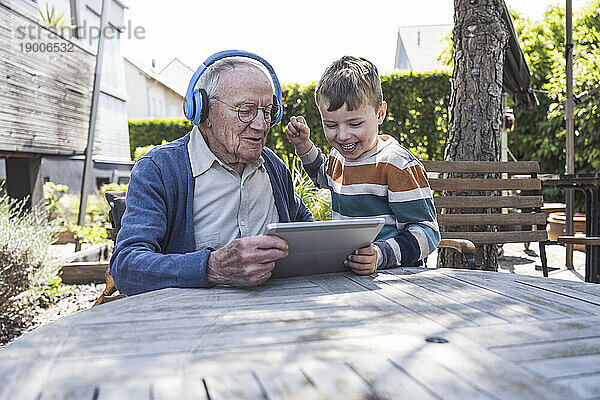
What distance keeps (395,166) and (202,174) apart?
0.67 m

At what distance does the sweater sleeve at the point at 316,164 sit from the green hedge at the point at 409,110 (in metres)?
7.61

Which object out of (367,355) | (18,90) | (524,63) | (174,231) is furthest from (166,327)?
(524,63)

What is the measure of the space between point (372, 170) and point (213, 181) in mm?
573

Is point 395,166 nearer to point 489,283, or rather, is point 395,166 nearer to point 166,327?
point 489,283

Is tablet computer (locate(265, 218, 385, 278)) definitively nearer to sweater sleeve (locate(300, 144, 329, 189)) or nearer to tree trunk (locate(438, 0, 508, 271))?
sweater sleeve (locate(300, 144, 329, 189))

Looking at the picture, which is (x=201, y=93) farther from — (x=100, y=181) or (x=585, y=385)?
(x=100, y=181)

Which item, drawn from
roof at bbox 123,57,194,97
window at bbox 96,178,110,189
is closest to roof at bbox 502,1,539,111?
window at bbox 96,178,110,189

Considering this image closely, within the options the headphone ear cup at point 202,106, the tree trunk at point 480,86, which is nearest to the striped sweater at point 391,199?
the headphone ear cup at point 202,106

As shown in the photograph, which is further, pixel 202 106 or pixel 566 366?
pixel 202 106

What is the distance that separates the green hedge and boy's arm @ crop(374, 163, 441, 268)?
26.8ft

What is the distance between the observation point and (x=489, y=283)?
4.56ft

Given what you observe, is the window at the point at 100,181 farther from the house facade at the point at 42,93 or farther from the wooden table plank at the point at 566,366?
the wooden table plank at the point at 566,366

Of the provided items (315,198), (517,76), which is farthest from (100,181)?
(517,76)

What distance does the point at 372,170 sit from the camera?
6.40 feet
